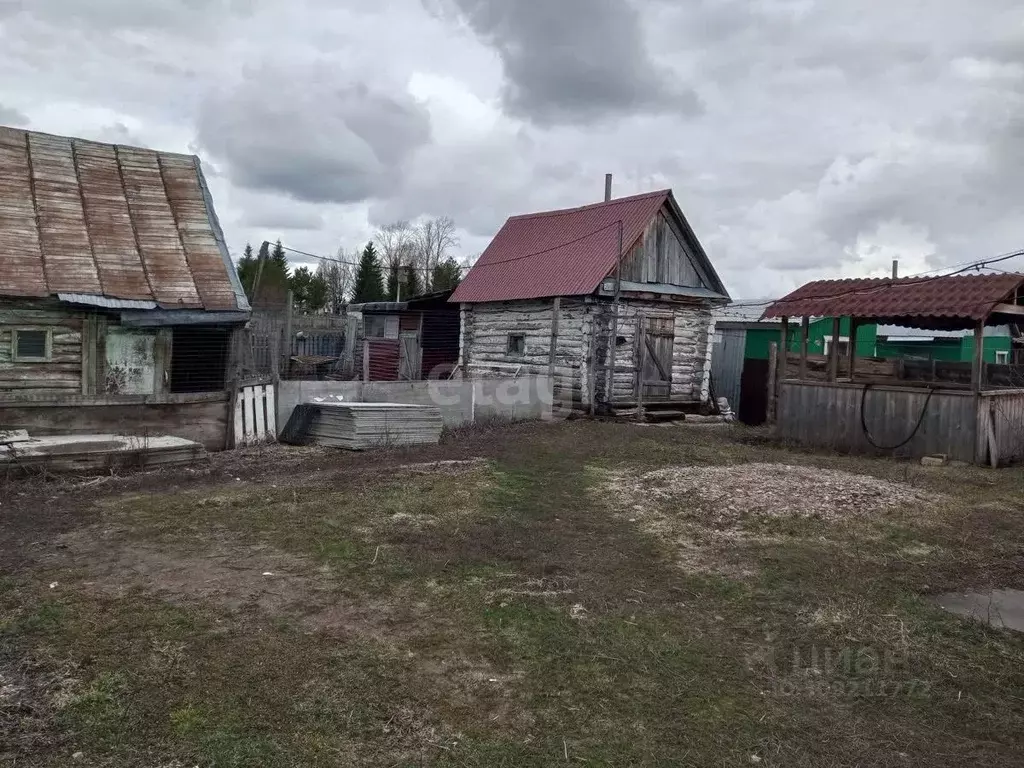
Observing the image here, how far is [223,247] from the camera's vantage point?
1388 centimetres

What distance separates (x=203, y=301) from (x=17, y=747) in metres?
9.85

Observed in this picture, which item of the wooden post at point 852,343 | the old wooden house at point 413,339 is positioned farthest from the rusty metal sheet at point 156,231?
the wooden post at point 852,343

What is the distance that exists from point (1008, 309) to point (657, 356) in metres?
8.56

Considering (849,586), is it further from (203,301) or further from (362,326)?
(362,326)

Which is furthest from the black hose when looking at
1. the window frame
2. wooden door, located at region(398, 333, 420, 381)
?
wooden door, located at region(398, 333, 420, 381)

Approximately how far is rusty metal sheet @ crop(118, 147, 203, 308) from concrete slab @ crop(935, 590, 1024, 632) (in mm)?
11242

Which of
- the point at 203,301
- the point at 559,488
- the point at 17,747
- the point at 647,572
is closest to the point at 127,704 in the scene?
the point at 17,747

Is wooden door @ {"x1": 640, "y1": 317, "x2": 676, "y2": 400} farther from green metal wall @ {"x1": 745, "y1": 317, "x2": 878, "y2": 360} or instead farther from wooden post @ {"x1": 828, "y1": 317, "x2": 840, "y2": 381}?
wooden post @ {"x1": 828, "y1": 317, "x2": 840, "y2": 381}

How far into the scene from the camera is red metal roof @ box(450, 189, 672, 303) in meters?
19.6

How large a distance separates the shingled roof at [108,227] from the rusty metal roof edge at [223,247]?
0.02 meters

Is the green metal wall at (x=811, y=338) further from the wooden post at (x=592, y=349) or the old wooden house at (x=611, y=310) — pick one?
the wooden post at (x=592, y=349)

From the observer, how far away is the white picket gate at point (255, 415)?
13.2 m

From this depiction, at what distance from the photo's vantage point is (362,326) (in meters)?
29.0

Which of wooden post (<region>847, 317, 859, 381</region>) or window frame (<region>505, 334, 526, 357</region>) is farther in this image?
window frame (<region>505, 334, 526, 357</region>)
